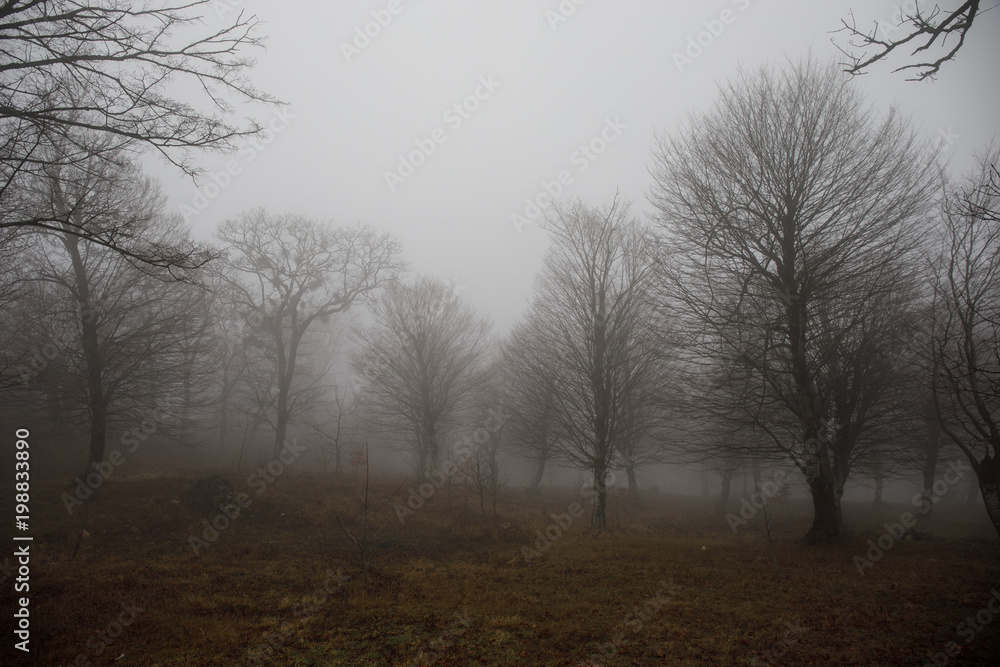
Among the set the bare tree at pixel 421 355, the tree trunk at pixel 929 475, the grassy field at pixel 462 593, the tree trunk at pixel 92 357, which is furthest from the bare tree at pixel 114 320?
the tree trunk at pixel 929 475

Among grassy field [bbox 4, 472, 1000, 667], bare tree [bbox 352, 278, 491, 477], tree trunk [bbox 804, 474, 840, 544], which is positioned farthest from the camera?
bare tree [bbox 352, 278, 491, 477]

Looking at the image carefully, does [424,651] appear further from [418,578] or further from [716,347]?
[716,347]

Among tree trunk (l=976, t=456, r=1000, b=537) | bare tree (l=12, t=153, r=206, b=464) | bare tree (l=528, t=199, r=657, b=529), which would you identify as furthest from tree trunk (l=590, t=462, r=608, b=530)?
bare tree (l=12, t=153, r=206, b=464)

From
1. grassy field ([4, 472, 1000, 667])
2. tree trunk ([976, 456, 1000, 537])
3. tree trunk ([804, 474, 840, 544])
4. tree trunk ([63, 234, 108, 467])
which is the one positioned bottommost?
grassy field ([4, 472, 1000, 667])

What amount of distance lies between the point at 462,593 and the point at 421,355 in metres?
15.1

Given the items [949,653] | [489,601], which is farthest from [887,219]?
[489,601]

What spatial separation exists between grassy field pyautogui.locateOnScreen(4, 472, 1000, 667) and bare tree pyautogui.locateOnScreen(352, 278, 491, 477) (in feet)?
28.9

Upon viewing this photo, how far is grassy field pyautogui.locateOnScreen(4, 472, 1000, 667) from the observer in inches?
206

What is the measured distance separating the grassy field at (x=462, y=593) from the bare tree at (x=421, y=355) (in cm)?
881

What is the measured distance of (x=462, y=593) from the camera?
7512mm

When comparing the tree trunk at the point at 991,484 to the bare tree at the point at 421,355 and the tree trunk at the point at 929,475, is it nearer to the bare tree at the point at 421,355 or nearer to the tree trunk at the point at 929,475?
the tree trunk at the point at 929,475

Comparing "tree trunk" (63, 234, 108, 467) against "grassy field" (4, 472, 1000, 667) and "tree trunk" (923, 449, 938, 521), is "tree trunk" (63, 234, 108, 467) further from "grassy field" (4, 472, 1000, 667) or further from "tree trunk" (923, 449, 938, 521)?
"tree trunk" (923, 449, 938, 521)

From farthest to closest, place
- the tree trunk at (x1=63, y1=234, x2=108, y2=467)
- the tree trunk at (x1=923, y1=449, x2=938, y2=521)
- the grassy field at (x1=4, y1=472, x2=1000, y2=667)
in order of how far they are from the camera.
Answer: the tree trunk at (x1=923, y1=449, x2=938, y2=521) → the tree trunk at (x1=63, y1=234, x2=108, y2=467) → the grassy field at (x1=4, y1=472, x2=1000, y2=667)

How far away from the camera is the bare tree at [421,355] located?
2169 cm
